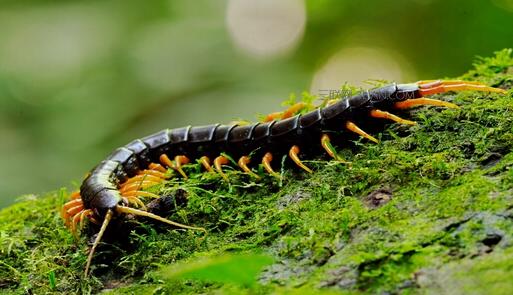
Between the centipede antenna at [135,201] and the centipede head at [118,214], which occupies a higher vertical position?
the centipede antenna at [135,201]

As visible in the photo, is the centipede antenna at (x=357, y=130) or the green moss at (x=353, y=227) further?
the centipede antenna at (x=357, y=130)

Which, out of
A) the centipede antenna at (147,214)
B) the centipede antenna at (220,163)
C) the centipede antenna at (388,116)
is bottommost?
the centipede antenna at (147,214)

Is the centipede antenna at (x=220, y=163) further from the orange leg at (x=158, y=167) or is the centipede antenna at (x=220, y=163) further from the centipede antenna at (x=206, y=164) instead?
the orange leg at (x=158, y=167)

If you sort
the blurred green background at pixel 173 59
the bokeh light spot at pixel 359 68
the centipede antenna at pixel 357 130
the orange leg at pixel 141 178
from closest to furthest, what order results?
the centipede antenna at pixel 357 130 < the orange leg at pixel 141 178 < the blurred green background at pixel 173 59 < the bokeh light spot at pixel 359 68

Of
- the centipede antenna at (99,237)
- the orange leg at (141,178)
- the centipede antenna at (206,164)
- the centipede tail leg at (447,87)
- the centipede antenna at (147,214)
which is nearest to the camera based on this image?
the centipede antenna at (99,237)

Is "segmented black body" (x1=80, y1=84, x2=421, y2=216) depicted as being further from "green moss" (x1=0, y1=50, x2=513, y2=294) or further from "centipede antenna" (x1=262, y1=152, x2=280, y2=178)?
"green moss" (x1=0, y1=50, x2=513, y2=294)

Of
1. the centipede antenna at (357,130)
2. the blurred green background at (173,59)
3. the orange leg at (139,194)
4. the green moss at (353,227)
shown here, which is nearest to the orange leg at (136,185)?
the orange leg at (139,194)

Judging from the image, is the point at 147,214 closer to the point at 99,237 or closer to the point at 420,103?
the point at 99,237

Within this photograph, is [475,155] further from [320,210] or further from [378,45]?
[378,45]

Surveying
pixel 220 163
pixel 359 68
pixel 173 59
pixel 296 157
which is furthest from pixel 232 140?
pixel 359 68

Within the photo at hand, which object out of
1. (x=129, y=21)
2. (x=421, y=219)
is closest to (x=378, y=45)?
(x=129, y=21)
